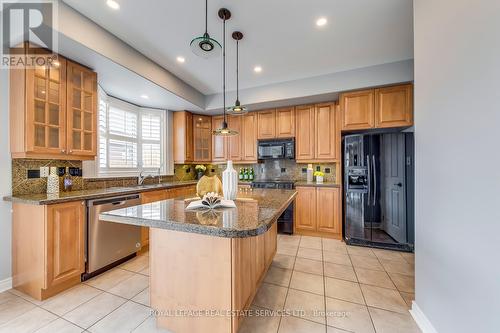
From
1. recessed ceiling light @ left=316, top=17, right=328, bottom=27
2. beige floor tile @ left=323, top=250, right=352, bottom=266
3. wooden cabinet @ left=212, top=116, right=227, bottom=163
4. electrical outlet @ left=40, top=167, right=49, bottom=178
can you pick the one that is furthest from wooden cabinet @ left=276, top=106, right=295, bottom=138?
electrical outlet @ left=40, top=167, right=49, bottom=178

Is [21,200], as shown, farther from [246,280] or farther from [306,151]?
[306,151]

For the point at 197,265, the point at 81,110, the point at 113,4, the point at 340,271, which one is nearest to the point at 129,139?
the point at 81,110

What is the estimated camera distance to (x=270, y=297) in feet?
6.01

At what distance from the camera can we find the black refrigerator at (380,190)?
282 cm

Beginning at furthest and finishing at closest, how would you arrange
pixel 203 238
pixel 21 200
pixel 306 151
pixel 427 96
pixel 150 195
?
pixel 306 151, pixel 150 195, pixel 21 200, pixel 427 96, pixel 203 238

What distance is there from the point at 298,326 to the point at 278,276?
2.33ft

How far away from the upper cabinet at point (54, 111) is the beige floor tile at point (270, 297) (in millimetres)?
2569

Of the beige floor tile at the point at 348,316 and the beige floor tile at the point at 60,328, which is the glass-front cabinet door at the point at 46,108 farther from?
the beige floor tile at the point at 348,316

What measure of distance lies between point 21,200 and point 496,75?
3.53 meters

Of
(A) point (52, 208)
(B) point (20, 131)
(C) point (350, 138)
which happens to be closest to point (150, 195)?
(A) point (52, 208)

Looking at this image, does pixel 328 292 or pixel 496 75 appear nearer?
pixel 496 75

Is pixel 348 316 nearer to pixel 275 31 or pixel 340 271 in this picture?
pixel 340 271

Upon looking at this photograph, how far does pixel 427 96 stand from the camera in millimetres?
1450

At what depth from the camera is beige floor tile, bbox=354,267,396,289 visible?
2.04 metres
